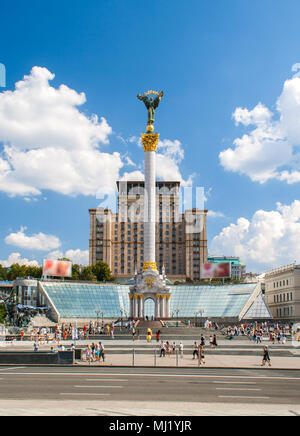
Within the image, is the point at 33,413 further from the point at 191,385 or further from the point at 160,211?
the point at 160,211

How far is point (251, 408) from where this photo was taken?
1634 cm

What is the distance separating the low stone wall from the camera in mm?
33219

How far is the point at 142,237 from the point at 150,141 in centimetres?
9529

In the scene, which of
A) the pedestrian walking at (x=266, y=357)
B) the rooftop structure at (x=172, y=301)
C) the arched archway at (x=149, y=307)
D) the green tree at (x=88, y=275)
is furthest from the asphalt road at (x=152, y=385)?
the green tree at (x=88, y=275)

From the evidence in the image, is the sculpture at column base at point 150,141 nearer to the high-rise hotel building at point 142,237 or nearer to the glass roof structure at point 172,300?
the glass roof structure at point 172,300

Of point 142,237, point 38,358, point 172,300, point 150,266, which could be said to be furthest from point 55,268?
point 38,358

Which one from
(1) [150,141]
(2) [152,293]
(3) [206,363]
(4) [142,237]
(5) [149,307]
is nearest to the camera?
(3) [206,363]

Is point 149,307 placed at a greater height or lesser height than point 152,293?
lesser

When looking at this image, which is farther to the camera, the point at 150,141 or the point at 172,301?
the point at 172,301

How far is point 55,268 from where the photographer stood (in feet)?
371

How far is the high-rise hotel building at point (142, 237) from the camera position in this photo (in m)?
176

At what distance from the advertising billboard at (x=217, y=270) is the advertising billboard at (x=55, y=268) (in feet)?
107

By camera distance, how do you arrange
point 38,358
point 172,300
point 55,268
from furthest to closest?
point 55,268 < point 172,300 < point 38,358

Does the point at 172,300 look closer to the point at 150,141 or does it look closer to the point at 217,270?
the point at 217,270
